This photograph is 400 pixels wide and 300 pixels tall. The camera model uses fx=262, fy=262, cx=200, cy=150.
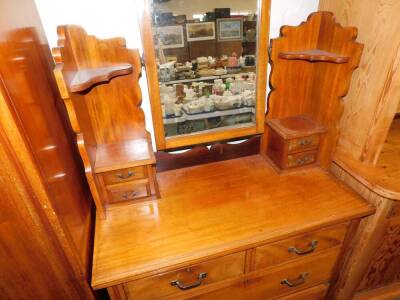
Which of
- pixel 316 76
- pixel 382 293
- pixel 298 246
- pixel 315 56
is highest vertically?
pixel 315 56

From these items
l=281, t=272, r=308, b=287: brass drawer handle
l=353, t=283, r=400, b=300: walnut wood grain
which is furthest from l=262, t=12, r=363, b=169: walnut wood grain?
l=353, t=283, r=400, b=300: walnut wood grain

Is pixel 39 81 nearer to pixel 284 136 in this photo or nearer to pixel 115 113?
pixel 115 113

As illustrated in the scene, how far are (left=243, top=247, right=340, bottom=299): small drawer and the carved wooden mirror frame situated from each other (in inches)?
23.4

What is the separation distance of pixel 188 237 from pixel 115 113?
566 millimetres

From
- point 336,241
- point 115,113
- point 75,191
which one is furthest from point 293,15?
point 75,191

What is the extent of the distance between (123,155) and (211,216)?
1.36 ft

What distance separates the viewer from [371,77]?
100 cm

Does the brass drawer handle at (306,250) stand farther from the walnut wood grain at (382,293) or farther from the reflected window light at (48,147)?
the reflected window light at (48,147)

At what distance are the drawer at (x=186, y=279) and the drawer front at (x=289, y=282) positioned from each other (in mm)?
92

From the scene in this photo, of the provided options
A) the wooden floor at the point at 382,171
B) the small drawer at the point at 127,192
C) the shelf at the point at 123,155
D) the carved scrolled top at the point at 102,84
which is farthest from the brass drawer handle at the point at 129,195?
the wooden floor at the point at 382,171

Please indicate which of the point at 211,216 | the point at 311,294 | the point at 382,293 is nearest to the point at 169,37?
the point at 211,216

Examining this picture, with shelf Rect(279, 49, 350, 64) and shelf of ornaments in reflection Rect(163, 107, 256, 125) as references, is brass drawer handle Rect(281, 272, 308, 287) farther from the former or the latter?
shelf Rect(279, 49, 350, 64)

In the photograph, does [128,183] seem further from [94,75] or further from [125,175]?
[94,75]

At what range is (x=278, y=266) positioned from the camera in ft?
3.45
